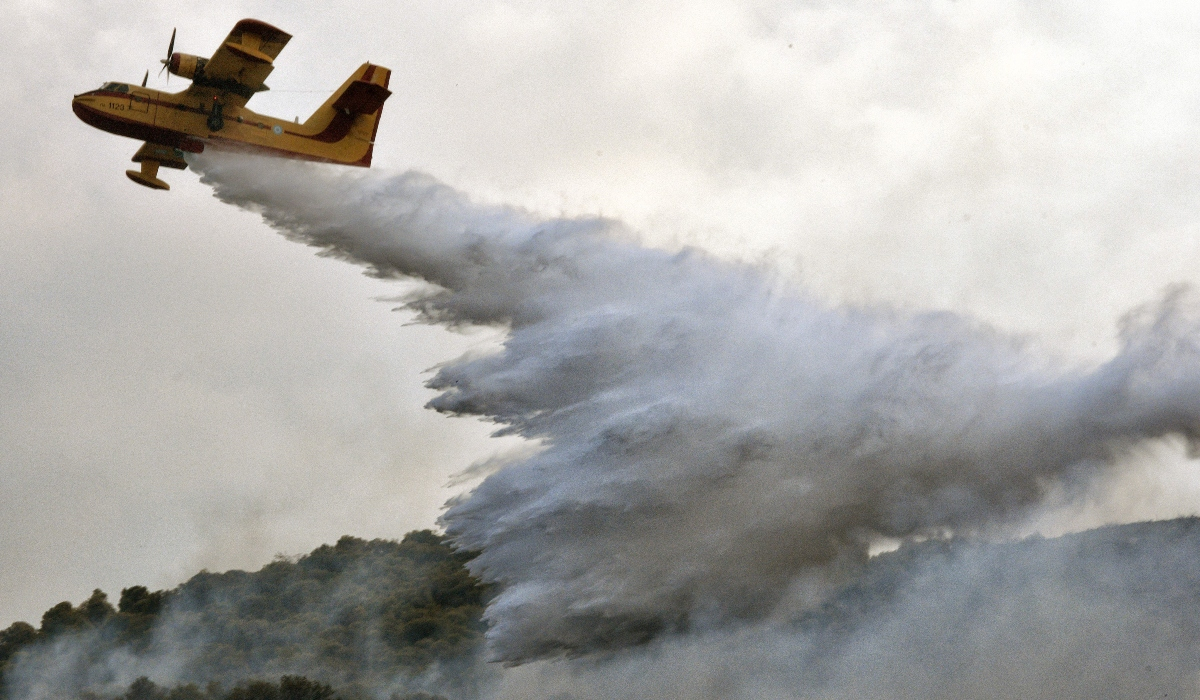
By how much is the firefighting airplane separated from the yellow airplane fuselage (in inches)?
0.9

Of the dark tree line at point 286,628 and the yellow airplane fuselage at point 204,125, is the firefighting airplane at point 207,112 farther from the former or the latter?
the dark tree line at point 286,628

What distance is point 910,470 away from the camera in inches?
1034

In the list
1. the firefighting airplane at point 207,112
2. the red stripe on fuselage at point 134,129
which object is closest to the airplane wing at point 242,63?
the firefighting airplane at point 207,112

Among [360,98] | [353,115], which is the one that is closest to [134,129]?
[353,115]

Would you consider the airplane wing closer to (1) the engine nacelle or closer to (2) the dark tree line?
(1) the engine nacelle

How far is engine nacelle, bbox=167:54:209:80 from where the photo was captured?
28.7m

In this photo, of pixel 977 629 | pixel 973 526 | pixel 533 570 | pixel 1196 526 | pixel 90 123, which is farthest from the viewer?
pixel 1196 526

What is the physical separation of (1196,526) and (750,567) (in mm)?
36435

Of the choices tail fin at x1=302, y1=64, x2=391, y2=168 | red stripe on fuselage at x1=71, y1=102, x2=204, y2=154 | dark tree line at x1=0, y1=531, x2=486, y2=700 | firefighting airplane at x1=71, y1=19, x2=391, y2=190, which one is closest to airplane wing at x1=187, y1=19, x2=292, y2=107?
firefighting airplane at x1=71, y1=19, x2=391, y2=190

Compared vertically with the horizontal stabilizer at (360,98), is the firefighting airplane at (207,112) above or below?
below

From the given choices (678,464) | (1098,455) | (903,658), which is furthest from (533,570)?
(903,658)

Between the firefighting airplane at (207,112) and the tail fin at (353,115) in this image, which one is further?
the tail fin at (353,115)

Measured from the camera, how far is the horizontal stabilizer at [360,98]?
30953 millimetres

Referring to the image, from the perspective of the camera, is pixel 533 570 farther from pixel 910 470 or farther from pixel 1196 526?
pixel 1196 526
